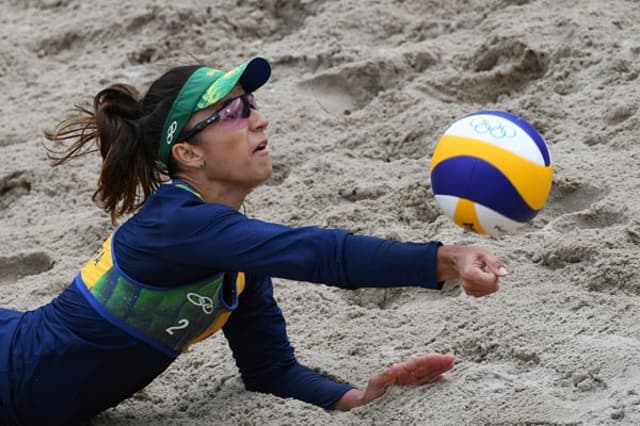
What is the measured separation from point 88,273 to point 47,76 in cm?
256

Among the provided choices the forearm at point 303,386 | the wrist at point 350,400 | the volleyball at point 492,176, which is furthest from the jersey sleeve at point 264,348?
the volleyball at point 492,176

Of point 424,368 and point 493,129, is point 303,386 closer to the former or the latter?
point 424,368

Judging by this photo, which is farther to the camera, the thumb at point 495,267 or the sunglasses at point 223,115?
the sunglasses at point 223,115

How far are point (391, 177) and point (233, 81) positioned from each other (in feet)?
4.02

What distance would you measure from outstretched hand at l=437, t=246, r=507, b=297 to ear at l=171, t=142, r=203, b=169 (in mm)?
789

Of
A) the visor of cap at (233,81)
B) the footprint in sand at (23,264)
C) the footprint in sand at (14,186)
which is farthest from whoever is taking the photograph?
the footprint in sand at (14,186)

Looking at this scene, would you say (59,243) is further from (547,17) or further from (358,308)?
(547,17)

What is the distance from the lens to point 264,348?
130 inches

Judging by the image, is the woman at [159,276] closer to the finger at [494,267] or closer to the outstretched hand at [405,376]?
the outstretched hand at [405,376]

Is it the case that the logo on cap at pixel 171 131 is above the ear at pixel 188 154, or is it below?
above

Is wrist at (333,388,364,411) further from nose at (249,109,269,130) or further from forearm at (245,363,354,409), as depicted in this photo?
nose at (249,109,269,130)

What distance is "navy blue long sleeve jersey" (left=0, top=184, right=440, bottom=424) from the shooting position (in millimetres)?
2660

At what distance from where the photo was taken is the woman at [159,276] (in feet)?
9.59

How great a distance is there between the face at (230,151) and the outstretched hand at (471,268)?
0.67 meters
